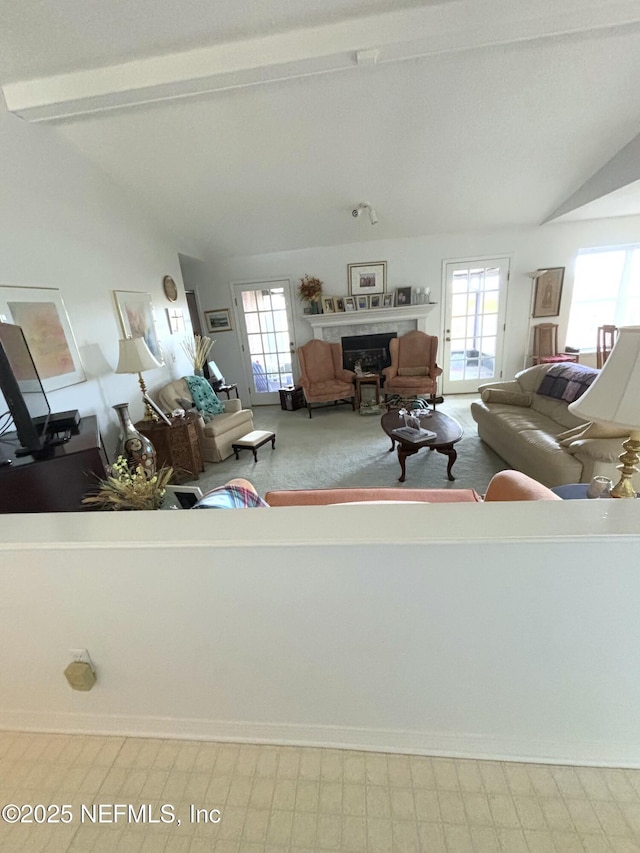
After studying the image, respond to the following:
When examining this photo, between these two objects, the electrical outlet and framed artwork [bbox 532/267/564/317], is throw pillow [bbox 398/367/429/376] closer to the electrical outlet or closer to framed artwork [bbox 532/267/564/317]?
framed artwork [bbox 532/267/564/317]

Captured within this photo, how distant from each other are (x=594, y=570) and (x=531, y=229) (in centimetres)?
523

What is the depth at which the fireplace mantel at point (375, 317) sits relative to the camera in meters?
4.88

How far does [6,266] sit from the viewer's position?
6.79 feet

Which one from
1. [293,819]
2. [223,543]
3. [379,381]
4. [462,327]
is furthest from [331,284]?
[293,819]

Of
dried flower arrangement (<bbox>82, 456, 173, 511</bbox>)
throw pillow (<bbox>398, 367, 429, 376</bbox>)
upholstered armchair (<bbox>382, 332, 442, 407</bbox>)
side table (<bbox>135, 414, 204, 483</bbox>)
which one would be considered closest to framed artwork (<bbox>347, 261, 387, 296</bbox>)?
upholstered armchair (<bbox>382, 332, 442, 407</bbox>)

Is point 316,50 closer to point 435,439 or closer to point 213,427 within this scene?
point 435,439

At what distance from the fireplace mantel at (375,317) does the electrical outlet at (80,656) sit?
15.1ft

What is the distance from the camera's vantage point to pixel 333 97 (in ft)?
7.54

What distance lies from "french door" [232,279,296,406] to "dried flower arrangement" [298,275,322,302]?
0.77 ft

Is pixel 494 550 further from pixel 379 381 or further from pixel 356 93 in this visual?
pixel 379 381

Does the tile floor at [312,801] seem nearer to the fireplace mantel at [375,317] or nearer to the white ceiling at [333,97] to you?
the white ceiling at [333,97]

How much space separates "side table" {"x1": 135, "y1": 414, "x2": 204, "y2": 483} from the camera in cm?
309

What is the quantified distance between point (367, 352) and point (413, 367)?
0.74m

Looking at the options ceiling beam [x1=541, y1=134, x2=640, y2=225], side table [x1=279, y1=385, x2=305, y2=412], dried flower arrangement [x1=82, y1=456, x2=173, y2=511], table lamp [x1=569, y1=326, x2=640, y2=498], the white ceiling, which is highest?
the white ceiling
